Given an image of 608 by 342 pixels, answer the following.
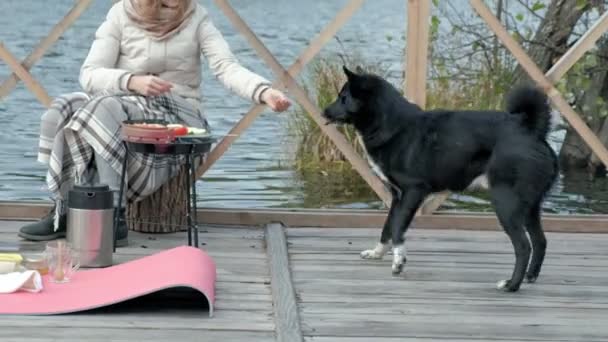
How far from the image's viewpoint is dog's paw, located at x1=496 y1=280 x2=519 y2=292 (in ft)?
12.7

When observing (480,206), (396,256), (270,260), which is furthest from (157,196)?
(480,206)

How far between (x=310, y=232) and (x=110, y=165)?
0.90m

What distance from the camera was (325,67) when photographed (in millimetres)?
6969

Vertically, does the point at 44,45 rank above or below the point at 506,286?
above

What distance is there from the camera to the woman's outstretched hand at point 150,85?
13.9 feet

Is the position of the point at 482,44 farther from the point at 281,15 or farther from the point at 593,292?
the point at 281,15

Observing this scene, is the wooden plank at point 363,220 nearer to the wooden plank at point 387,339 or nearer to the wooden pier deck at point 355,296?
the wooden pier deck at point 355,296

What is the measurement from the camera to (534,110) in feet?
12.6

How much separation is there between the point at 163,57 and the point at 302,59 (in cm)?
58

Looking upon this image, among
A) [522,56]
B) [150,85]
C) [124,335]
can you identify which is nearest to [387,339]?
[124,335]

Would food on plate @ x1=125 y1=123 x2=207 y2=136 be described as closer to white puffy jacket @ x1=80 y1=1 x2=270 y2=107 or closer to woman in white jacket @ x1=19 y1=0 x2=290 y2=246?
woman in white jacket @ x1=19 y1=0 x2=290 y2=246

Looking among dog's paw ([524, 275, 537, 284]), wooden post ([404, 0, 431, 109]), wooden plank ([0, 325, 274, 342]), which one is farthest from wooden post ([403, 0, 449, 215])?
wooden plank ([0, 325, 274, 342])

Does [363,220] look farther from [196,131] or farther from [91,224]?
[91,224]

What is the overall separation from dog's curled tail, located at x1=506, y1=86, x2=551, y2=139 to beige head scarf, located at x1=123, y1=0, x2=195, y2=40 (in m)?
1.39
